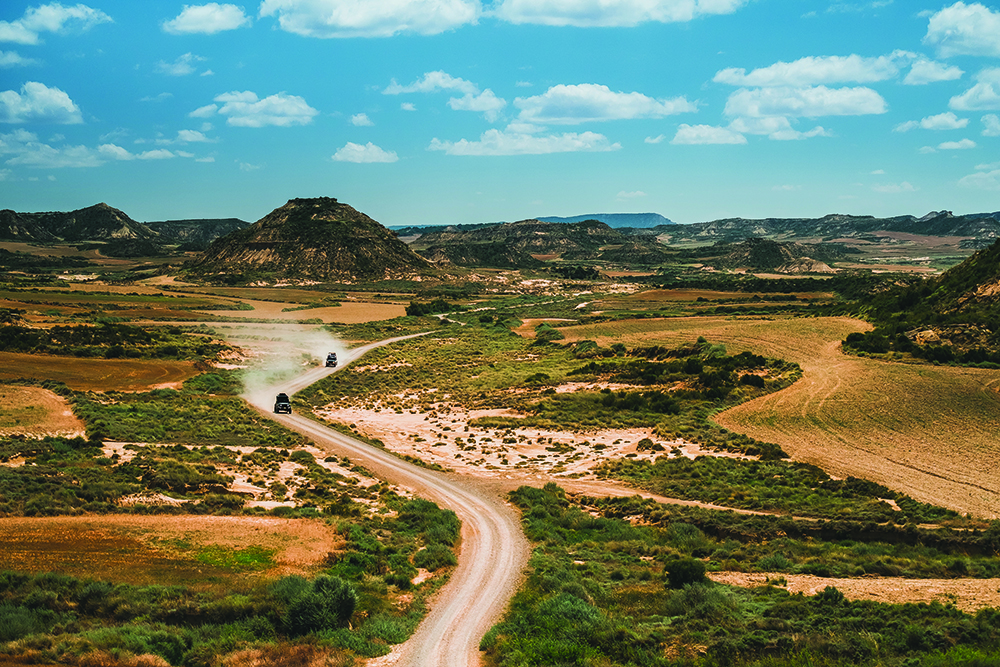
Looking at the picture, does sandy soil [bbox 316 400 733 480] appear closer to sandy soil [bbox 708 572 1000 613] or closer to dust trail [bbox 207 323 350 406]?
dust trail [bbox 207 323 350 406]

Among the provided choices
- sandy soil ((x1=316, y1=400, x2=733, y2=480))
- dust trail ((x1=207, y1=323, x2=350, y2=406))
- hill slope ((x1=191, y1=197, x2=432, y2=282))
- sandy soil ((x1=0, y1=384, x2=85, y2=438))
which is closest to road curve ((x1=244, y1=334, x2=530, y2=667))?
sandy soil ((x1=316, y1=400, x2=733, y2=480))

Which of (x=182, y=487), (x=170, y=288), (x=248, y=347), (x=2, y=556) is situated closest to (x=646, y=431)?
(x=182, y=487)

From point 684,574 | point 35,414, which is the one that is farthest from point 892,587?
point 35,414

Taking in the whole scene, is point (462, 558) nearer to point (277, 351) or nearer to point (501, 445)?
point (501, 445)

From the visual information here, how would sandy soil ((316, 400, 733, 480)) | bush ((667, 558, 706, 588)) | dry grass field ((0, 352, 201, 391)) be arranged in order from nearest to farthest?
bush ((667, 558, 706, 588)) < sandy soil ((316, 400, 733, 480)) < dry grass field ((0, 352, 201, 391))

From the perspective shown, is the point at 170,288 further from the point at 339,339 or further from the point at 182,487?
the point at 182,487

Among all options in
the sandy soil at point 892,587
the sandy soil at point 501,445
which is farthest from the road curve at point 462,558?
the sandy soil at point 892,587
